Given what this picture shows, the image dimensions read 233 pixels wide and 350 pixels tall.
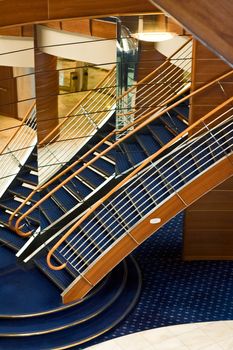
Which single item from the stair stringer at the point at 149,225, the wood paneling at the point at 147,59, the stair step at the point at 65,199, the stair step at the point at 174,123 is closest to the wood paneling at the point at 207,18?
the stair stringer at the point at 149,225

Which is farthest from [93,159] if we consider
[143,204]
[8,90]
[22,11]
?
[8,90]

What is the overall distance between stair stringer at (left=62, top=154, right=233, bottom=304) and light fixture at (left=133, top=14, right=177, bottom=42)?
1.52 meters

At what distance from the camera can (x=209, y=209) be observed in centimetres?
623

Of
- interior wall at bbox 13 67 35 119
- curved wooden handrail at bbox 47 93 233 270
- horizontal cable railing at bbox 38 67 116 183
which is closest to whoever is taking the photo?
curved wooden handrail at bbox 47 93 233 270

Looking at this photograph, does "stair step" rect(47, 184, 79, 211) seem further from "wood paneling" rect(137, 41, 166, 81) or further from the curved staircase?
"wood paneling" rect(137, 41, 166, 81)

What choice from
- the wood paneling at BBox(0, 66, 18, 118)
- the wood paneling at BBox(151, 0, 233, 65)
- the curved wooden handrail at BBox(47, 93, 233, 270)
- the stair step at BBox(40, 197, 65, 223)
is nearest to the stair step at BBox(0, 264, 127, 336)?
the curved wooden handrail at BBox(47, 93, 233, 270)

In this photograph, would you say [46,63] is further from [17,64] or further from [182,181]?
[182,181]

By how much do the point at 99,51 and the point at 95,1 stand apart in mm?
694

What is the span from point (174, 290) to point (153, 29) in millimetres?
2725

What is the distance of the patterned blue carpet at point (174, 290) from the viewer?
5535 mm

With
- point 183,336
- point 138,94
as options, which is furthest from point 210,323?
point 138,94

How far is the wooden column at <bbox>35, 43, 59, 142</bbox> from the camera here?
5.33 m

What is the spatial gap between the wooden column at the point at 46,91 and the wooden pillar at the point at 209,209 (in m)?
1.43

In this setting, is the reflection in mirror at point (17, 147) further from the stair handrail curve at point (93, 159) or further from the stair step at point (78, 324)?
the stair step at point (78, 324)
